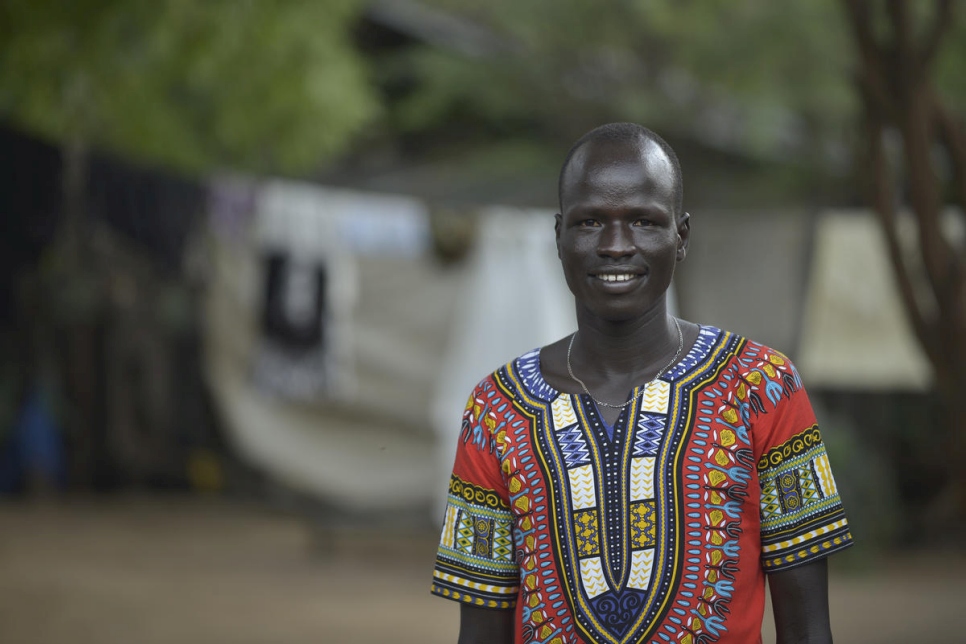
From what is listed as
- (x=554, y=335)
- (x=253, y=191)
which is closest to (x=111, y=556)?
(x=253, y=191)

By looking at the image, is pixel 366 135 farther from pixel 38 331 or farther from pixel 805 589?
pixel 805 589

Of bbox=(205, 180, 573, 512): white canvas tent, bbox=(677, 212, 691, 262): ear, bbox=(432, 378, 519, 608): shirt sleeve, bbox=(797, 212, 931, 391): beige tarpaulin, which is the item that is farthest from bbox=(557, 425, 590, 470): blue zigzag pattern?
bbox=(797, 212, 931, 391): beige tarpaulin

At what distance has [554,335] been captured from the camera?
7391 mm

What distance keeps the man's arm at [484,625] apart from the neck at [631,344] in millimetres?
409

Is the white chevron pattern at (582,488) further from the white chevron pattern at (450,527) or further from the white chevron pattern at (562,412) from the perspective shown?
the white chevron pattern at (450,527)

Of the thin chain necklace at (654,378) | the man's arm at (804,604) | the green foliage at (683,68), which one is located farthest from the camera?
the green foliage at (683,68)

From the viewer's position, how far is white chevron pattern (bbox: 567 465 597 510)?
5.64 feet

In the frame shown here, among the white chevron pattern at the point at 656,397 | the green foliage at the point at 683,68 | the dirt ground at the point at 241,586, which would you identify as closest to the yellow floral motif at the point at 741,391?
the white chevron pattern at the point at 656,397

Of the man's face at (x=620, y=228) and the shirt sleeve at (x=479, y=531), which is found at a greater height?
the man's face at (x=620, y=228)

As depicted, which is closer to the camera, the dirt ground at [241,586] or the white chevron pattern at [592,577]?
the white chevron pattern at [592,577]

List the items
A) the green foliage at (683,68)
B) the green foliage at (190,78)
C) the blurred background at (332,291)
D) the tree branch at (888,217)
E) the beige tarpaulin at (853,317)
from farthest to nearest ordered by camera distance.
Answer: the green foliage at (683,68), the beige tarpaulin at (853,317), the blurred background at (332,291), the green foliage at (190,78), the tree branch at (888,217)

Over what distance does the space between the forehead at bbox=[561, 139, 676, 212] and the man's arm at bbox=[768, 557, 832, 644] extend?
57 centimetres

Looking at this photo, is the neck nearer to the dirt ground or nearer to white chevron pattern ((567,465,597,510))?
white chevron pattern ((567,465,597,510))

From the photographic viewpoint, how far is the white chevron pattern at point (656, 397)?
1747 millimetres
